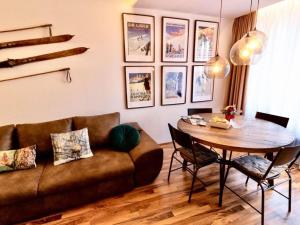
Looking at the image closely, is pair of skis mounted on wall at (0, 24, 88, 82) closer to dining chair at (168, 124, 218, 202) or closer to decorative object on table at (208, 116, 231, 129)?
dining chair at (168, 124, 218, 202)

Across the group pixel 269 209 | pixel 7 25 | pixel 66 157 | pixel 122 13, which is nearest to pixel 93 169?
pixel 66 157

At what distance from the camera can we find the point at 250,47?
197 centimetres

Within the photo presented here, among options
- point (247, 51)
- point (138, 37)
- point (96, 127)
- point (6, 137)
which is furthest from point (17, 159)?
point (247, 51)

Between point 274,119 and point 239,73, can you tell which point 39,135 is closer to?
point 274,119

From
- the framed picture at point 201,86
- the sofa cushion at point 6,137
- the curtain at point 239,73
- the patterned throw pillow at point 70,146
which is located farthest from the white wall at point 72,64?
the curtain at point 239,73

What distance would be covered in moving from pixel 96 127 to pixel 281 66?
3.03m

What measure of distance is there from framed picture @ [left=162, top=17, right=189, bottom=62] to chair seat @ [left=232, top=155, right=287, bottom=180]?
2065 millimetres

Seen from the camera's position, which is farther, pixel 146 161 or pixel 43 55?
pixel 43 55

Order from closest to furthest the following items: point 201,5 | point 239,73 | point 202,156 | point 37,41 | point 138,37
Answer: point 202,156 < point 37,41 < point 201,5 < point 138,37 < point 239,73

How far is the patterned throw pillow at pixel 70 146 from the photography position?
2.22 m

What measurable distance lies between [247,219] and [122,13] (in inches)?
124

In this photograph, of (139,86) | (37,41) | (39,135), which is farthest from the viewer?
(139,86)

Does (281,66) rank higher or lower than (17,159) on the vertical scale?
higher

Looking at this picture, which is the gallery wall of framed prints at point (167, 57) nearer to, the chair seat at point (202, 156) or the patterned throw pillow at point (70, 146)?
the patterned throw pillow at point (70, 146)
